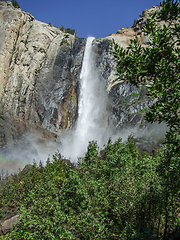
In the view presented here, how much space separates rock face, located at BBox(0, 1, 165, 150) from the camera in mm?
46312

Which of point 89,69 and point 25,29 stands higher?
point 25,29

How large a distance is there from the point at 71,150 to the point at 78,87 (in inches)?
660

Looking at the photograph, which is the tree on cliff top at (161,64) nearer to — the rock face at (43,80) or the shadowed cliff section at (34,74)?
the rock face at (43,80)

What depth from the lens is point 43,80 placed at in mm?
52344

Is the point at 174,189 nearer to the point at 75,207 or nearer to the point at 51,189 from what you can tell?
the point at 75,207

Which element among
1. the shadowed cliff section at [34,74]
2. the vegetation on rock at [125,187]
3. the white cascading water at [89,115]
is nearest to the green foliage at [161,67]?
the vegetation on rock at [125,187]

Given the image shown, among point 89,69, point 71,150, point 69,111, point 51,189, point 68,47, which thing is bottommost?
point 51,189

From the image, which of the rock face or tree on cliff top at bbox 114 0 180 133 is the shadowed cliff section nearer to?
the rock face

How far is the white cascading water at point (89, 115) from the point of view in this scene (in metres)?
47.6

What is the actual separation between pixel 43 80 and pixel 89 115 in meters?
14.8

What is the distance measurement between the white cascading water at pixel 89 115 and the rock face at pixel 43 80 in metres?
1.62

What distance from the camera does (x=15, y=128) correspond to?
4312cm

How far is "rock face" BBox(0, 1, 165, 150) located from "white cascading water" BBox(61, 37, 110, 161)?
162cm

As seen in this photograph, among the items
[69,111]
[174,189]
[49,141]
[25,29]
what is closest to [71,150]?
[49,141]
